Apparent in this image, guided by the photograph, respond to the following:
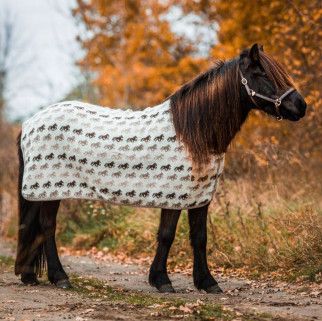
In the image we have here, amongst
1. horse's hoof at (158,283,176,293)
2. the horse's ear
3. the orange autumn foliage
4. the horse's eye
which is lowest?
horse's hoof at (158,283,176,293)

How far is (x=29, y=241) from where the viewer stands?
17.8 ft

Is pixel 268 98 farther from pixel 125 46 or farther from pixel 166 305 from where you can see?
pixel 125 46

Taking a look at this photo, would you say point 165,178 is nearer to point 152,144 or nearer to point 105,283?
point 152,144

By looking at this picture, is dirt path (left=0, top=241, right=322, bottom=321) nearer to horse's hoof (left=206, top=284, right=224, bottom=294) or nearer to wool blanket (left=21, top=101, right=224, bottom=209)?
horse's hoof (left=206, top=284, right=224, bottom=294)

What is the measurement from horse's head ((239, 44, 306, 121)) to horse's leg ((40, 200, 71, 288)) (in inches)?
82.6

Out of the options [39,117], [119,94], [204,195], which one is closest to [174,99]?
[204,195]

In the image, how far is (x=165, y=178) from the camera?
4.99 meters

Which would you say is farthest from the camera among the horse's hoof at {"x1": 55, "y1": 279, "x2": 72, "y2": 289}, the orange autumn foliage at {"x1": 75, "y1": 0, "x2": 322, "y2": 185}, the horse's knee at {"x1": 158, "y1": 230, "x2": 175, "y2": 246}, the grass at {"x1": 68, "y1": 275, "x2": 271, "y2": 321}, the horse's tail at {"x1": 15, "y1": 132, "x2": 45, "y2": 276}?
the orange autumn foliage at {"x1": 75, "y1": 0, "x2": 322, "y2": 185}

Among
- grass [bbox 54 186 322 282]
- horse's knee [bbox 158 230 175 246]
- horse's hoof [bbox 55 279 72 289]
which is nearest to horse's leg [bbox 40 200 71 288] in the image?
horse's hoof [bbox 55 279 72 289]

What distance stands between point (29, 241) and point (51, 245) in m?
0.24

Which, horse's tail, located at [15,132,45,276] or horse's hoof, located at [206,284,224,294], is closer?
horse's hoof, located at [206,284,224,294]

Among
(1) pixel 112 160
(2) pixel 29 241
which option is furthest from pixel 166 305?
(2) pixel 29 241

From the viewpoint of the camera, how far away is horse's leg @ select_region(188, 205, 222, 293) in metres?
5.11

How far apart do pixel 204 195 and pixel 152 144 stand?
0.64 metres
